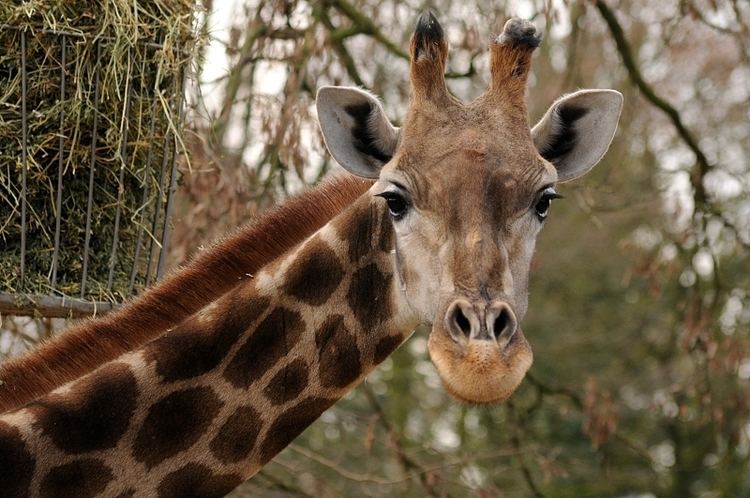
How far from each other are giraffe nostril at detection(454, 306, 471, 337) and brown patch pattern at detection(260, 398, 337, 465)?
93cm

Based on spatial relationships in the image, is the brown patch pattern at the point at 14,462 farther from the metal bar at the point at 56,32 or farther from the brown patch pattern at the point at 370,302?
the metal bar at the point at 56,32

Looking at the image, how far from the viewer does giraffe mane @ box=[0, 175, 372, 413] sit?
5.70m

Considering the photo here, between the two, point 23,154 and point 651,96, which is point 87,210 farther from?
point 651,96

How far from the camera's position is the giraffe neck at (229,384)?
547 centimetres

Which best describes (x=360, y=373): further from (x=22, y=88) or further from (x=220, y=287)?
(x=22, y=88)

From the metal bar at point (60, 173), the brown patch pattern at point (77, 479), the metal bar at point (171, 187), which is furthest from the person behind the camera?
the metal bar at point (171, 187)

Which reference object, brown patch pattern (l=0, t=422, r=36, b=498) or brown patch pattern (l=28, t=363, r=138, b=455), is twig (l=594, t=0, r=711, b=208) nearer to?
brown patch pattern (l=28, t=363, r=138, b=455)

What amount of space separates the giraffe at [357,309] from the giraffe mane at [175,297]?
9 centimetres

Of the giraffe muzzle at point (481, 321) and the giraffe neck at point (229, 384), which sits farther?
the giraffe neck at point (229, 384)

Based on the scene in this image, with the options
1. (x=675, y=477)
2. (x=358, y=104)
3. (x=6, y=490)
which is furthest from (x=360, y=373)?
(x=675, y=477)

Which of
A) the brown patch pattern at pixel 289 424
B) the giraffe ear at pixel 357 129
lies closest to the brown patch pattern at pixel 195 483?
the brown patch pattern at pixel 289 424

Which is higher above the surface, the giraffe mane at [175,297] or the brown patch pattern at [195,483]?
the giraffe mane at [175,297]

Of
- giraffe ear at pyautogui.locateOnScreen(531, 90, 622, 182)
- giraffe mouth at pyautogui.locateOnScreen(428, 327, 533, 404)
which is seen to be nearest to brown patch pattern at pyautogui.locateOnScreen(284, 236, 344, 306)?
giraffe mouth at pyautogui.locateOnScreen(428, 327, 533, 404)

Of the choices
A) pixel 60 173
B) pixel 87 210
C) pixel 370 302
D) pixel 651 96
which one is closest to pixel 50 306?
pixel 87 210
